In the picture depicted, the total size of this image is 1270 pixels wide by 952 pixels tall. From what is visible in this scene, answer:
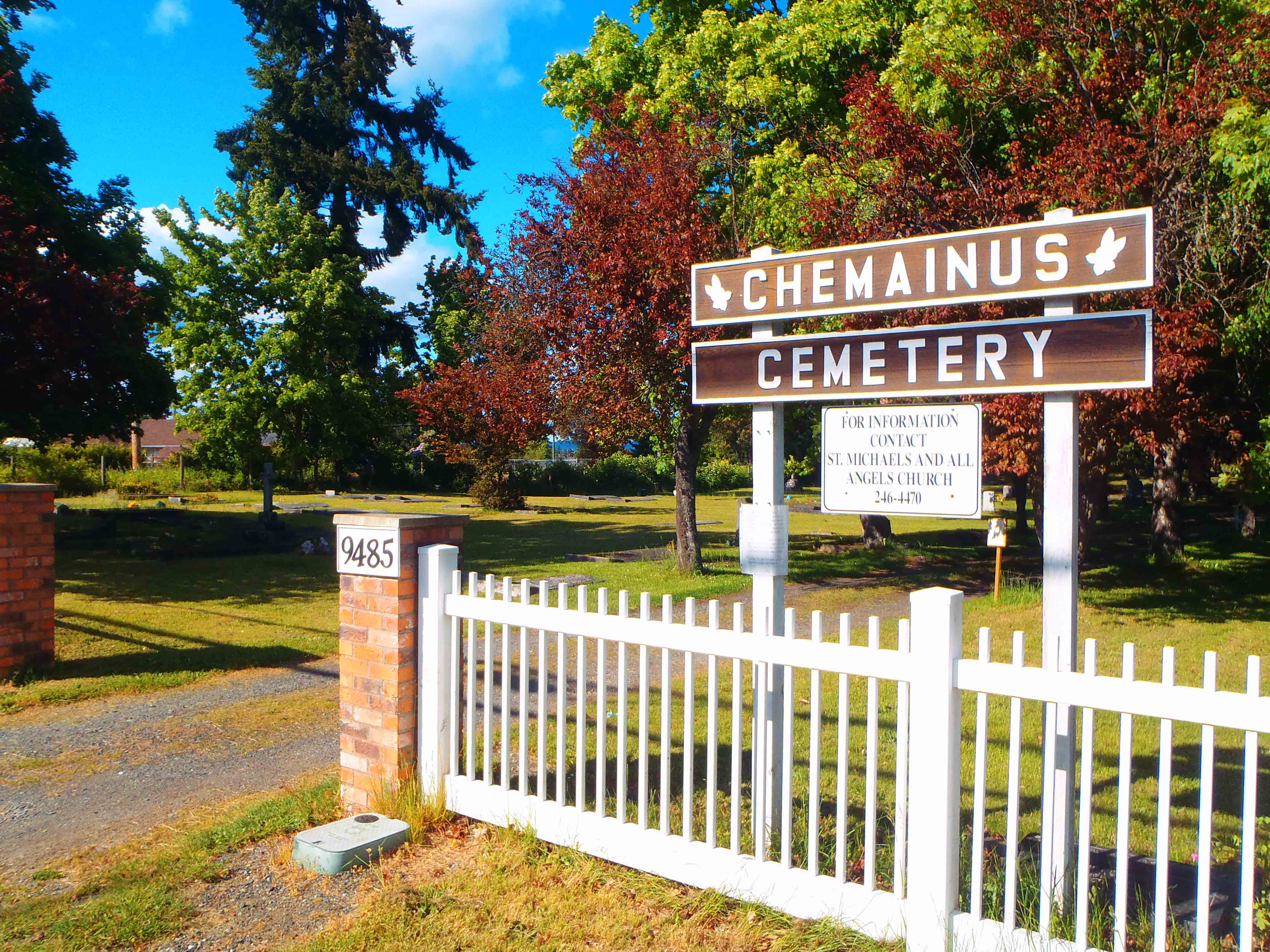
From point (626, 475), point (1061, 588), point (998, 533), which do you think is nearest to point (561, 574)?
point (998, 533)

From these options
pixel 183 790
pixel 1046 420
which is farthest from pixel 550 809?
pixel 1046 420

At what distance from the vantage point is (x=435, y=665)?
186 inches

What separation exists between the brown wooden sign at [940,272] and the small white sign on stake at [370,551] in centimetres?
183

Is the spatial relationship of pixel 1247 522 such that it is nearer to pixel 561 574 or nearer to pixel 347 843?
pixel 561 574

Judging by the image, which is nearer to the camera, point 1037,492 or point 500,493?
point 1037,492

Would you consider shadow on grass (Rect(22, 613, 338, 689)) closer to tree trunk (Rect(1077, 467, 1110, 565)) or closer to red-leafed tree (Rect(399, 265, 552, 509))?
red-leafed tree (Rect(399, 265, 552, 509))

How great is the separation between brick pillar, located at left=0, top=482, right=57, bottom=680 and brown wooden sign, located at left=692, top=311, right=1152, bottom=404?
586 cm

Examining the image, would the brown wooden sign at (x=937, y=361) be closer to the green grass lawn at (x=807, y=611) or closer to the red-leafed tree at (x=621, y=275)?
the green grass lawn at (x=807, y=611)

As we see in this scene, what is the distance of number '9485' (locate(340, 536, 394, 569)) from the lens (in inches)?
190

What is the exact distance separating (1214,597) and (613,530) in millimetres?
13490

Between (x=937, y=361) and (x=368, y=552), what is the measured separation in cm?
283

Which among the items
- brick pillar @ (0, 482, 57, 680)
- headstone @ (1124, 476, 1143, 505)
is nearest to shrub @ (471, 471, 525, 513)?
headstone @ (1124, 476, 1143, 505)

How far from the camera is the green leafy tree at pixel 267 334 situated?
107ft

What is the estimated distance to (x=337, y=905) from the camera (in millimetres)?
3973
